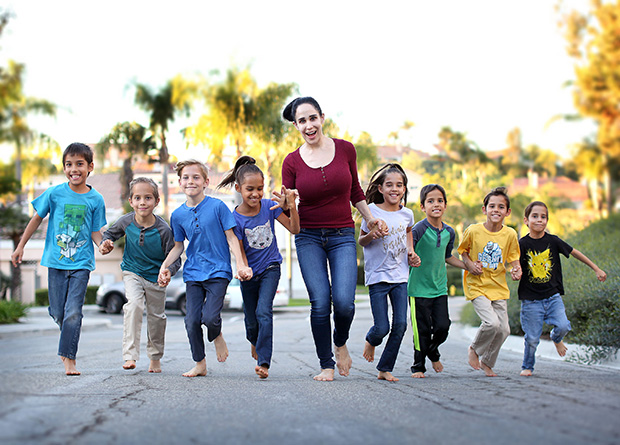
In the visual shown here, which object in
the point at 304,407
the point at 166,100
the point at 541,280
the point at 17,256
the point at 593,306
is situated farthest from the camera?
the point at 166,100

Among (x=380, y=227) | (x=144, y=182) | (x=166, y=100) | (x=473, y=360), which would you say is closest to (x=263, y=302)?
(x=380, y=227)

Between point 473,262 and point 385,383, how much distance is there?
5.38 ft

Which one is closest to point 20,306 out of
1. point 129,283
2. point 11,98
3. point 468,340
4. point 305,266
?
point 11,98

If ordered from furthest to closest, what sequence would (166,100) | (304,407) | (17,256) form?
(166,100) → (17,256) → (304,407)

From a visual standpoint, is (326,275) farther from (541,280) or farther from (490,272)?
(541,280)

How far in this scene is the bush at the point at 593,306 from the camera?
7664 mm

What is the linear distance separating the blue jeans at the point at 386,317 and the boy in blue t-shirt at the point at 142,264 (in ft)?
6.24

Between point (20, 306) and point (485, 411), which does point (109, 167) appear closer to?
point (20, 306)

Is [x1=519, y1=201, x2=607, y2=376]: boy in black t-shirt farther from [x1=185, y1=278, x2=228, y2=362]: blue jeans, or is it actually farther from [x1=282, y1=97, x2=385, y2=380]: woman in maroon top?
[x1=185, y1=278, x2=228, y2=362]: blue jeans

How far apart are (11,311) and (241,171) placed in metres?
12.9

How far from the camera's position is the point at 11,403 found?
A: 14.2 ft

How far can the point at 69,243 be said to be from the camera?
21.0 feet

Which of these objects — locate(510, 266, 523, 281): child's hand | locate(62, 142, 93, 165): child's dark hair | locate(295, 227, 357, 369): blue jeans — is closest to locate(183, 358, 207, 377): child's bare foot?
locate(295, 227, 357, 369): blue jeans

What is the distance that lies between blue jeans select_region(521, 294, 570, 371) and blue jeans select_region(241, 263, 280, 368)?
237 cm
